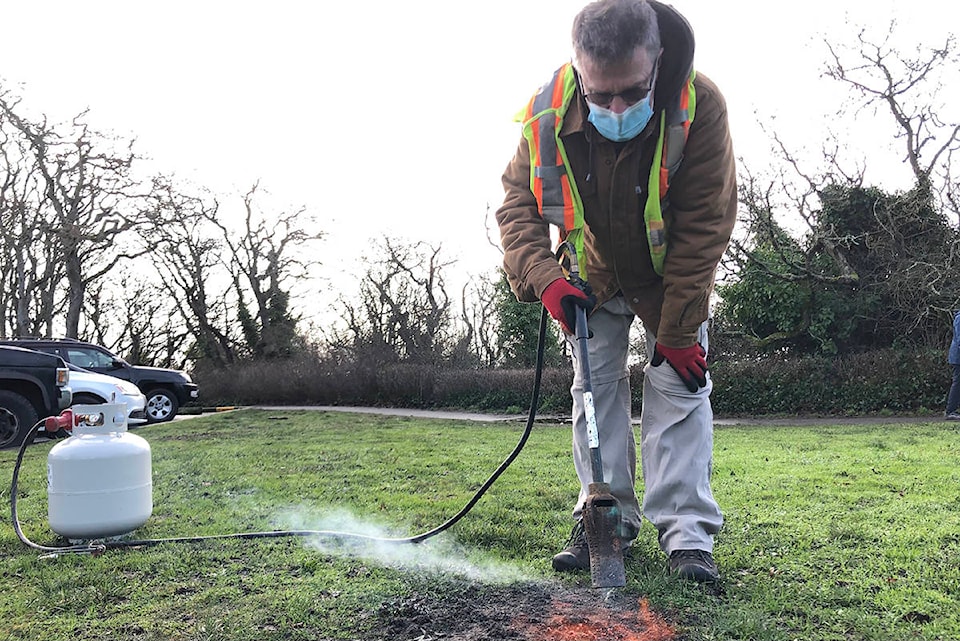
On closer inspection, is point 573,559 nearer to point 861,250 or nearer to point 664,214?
point 664,214

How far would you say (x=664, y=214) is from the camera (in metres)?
2.63

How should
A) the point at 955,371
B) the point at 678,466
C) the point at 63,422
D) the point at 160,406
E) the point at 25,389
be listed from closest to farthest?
the point at 678,466, the point at 63,422, the point at 25,389, the point at 955,371, the point at 160,406

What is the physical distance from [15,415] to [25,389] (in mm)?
356

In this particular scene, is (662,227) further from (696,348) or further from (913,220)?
(913,220)

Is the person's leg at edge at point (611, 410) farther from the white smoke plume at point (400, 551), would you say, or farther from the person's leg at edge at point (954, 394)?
the person's leg at edge at point (954, 394)

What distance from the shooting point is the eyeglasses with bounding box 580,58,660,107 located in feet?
7.55

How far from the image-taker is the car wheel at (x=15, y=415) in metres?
8.14

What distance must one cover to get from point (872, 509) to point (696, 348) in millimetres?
1557

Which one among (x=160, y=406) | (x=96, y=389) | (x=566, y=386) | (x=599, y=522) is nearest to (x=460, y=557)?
(x=599, y=522)

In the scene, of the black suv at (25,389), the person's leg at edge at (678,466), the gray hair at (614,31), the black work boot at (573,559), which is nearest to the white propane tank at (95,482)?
the black work boot at (573,559)

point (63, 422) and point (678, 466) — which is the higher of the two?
point (63, 422)

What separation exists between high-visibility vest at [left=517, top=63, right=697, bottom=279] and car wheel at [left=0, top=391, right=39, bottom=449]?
764cm

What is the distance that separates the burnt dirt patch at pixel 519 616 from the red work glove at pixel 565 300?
88cm

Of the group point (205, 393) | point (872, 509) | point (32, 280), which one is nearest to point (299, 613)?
point (872, 509)
